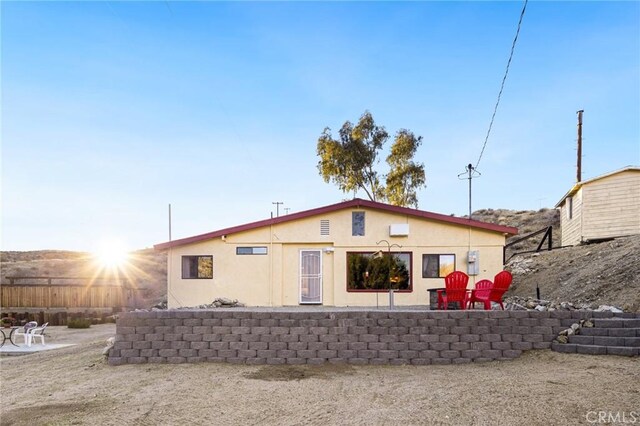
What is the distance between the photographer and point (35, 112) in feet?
40.9

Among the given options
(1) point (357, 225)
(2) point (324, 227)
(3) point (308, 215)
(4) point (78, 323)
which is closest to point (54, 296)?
(4) point (78, 323)

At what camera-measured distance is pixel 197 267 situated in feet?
42.5

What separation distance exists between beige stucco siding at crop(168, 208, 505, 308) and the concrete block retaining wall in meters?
4.82

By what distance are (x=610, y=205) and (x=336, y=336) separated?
13602mm

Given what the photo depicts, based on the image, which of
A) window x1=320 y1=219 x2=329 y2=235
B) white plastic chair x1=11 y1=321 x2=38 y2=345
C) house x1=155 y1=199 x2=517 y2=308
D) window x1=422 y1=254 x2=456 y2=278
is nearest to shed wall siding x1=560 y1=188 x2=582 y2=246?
house x1=155 y1=199 x2=517 y2=308

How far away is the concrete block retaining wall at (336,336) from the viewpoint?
24.5 feet

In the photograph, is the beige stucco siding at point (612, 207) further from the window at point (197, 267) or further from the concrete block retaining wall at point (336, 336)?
the window at point (197, 267)

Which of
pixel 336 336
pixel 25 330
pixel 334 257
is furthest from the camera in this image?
pixel 334 257

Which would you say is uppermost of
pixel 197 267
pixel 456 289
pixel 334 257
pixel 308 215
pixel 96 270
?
pixel 308 215

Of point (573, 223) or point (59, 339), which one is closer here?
point (59, 339)

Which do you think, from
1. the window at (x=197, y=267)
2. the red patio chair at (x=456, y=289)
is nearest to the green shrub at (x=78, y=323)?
the window at (x=197, y=267)

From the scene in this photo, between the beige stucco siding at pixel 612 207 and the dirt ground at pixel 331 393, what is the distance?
11092mm

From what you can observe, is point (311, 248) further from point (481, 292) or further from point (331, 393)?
point (331, 393)

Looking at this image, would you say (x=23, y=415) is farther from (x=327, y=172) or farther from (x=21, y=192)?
(x=327, y=172)
